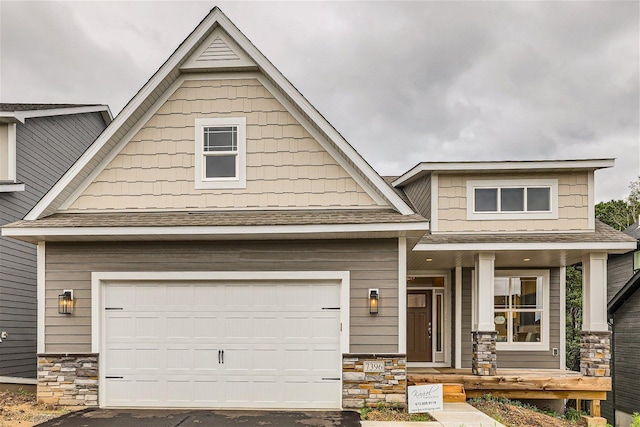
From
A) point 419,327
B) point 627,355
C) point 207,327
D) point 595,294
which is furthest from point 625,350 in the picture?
point 207,327

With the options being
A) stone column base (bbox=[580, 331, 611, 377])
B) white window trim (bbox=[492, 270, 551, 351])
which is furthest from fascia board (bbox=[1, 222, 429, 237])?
white window trim (bbox=[492, 270, 551, 351])

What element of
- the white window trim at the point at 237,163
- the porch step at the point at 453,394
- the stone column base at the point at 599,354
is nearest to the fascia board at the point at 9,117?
the white window trim at the point at 237,163

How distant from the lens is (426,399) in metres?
7.87

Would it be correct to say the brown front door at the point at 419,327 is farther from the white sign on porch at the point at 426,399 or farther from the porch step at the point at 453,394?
the white sign on porch at the point at 426,399

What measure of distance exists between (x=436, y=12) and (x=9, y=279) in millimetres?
14654

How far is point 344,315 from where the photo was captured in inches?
348

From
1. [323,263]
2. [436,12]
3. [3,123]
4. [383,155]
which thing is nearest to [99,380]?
[323,263]

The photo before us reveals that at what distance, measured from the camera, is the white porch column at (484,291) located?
10.8 metres

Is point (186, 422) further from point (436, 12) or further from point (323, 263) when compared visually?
point (436, 12)

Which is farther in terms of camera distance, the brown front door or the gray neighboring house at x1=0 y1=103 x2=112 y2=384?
the brown front door

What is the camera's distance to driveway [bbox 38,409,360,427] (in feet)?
25.4

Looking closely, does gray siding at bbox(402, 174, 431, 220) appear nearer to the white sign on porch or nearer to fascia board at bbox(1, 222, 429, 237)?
fascia board at bbox(1, 222, 429, 237)

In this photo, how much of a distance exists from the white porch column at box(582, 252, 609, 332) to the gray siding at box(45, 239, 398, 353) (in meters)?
4.91

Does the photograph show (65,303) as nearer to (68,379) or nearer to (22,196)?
(68,379)
